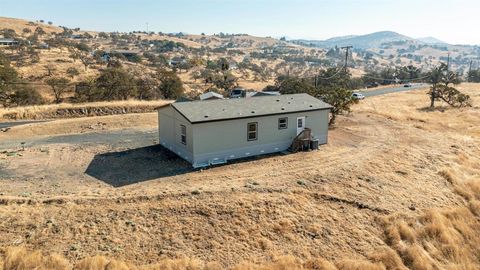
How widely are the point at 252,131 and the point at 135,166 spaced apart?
6.68 m

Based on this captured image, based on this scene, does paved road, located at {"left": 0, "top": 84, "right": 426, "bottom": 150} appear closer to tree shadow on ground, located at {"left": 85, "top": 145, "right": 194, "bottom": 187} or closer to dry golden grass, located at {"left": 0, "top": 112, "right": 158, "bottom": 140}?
dry golden grass, located at {"left": 0, "top": 112, "right": 158, "bottom": 140}

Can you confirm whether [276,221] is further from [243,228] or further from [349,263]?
[349,263]

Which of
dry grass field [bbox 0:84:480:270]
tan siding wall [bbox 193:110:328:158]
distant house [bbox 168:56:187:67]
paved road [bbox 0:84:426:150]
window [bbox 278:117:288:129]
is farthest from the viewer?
distant house [bbox 168:56:187:67]

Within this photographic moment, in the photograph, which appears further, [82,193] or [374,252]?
[82,193]

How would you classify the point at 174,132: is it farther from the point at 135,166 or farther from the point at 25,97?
the point at 25,97

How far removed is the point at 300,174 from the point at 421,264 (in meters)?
6.84

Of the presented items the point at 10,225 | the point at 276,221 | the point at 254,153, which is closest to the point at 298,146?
the point at 254,153

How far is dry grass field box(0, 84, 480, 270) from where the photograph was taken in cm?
1209

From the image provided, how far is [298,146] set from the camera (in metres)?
21.8

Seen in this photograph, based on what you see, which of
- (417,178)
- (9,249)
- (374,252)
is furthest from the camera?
(417,178)

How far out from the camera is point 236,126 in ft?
64.3

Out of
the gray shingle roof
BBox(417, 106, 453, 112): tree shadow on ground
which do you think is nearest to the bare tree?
the gray shingle roof

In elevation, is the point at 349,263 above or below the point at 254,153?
below

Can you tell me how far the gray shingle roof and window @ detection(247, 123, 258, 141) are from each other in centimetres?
65
